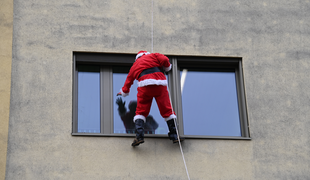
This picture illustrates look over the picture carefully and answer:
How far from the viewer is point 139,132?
708 centimetres

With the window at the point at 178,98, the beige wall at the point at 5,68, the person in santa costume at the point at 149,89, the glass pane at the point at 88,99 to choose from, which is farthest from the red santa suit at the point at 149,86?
the beige wall at the point at 5,68

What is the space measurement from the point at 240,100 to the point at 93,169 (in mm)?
2809

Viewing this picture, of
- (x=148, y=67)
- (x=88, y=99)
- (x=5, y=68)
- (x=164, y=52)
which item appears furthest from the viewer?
(x=164, y=52)

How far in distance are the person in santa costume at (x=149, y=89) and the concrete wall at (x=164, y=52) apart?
360 mm

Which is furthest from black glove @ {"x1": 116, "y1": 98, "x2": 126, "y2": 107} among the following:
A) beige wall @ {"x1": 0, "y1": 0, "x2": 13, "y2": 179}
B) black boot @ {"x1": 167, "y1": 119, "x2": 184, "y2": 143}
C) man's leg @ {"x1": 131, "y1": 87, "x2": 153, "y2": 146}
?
beige wall @ {"x1": 0, "y1": 0, "x2": 13, "y2": 179}

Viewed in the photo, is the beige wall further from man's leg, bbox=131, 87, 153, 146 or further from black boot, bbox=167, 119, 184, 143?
black boot, bbox=167, 119, 184, 143

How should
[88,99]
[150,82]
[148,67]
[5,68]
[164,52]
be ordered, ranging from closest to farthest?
[150,82] → [148,67] → [5,68] → [88,99] → [164,52]

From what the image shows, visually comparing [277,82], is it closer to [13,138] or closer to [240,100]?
[240,100]

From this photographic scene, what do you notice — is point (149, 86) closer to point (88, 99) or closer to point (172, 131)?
point (172, 131)

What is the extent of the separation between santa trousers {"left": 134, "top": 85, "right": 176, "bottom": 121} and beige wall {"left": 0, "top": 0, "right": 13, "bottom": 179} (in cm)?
197

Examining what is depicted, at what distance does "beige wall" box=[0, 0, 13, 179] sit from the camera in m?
6.89

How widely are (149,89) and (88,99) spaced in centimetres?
123

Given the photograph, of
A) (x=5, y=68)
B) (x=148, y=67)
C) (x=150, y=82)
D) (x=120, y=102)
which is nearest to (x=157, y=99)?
(x=150, y=82)

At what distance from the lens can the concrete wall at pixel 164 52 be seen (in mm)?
7055
